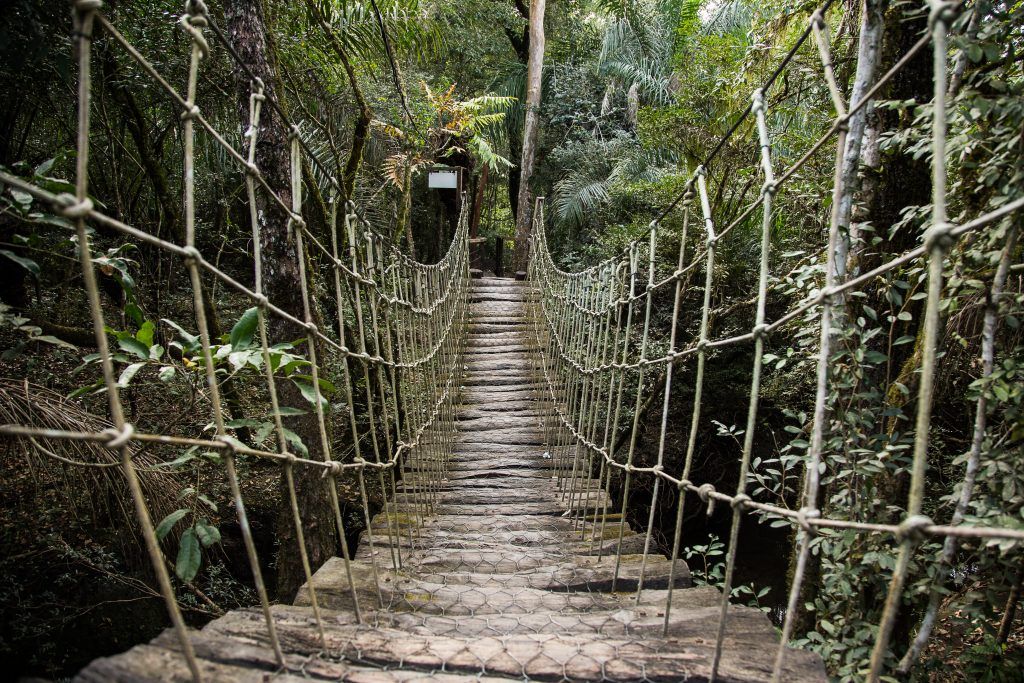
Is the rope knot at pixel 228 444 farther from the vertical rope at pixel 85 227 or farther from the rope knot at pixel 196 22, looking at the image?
the rope knot at pixel 196 22

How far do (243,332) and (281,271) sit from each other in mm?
768

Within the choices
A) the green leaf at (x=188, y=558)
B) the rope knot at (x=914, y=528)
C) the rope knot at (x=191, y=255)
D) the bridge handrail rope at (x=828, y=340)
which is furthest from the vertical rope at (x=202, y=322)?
the rope knot at (x=914, y=528)

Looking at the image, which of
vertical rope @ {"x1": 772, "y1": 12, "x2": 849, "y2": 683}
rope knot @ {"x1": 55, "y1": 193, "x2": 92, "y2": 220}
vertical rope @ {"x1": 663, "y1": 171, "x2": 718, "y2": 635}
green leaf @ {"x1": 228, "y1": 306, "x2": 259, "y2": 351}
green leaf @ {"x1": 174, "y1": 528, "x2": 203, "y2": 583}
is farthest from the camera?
green leaf @ {"x1": 228, "y1": 306, "x2": 259, "y2": 351}

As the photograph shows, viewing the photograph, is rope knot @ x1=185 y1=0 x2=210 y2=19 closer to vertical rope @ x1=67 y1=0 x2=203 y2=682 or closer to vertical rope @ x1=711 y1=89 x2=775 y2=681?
vertical rope @ x1=67 y1=0 x2=203 y2=682

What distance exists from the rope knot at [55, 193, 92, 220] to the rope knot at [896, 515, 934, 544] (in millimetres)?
803

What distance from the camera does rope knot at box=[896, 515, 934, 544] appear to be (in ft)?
1.75

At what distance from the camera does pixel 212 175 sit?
13.7 ft

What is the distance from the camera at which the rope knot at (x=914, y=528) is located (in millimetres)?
534

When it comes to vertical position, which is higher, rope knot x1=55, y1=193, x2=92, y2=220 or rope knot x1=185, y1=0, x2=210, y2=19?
rope knot x1=185, y1=0, x2=210, y2=19

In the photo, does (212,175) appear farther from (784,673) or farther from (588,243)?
(784,673)

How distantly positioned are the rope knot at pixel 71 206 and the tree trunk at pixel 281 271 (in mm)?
1284

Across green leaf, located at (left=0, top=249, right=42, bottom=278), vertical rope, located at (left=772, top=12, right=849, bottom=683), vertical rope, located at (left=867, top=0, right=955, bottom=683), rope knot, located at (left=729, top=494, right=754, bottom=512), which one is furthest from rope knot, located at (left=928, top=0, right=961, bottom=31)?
green leaf, located at (left=0, top=249, right=42, bottom=278)

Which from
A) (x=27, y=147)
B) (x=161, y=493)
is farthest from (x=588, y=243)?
(x=161, y=493)

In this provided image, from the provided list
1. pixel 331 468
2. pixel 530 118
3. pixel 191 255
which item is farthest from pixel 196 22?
pixel 530 118
